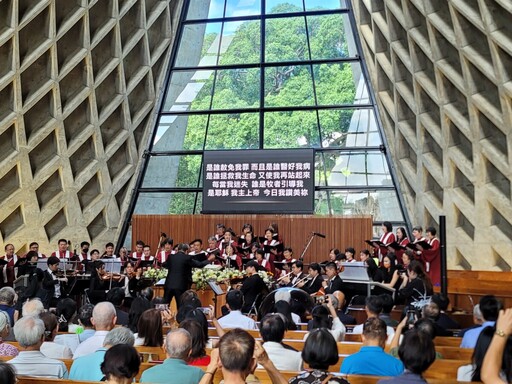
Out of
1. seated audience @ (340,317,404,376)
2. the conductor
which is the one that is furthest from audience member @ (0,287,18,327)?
seated audience @ (340,317,404,376)

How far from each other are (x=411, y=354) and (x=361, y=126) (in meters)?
15.1

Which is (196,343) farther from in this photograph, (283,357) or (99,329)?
(99,329)

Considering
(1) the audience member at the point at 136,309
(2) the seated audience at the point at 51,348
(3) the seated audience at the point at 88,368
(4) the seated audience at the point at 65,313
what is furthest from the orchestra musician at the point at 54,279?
(3) the seated audience at the point at 88,368

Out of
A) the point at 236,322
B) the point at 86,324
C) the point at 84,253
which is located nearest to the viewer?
the point at 86,324

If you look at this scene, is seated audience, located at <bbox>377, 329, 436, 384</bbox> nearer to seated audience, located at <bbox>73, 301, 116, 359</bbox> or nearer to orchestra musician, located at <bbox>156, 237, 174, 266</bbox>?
seated audience, located at <bbox>73, 301, 116, 359</bbox>

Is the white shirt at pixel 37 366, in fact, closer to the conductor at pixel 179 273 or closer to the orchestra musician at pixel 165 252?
the conductor at pixel 179 273

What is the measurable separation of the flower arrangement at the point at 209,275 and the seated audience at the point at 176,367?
8.22 meters

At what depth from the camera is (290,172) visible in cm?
1798

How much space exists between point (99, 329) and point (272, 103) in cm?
1401

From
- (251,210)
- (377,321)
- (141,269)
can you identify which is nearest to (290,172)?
(251,210)

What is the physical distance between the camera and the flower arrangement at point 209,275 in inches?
508

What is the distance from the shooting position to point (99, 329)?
5871mm

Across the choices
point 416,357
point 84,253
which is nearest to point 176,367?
point 416,357

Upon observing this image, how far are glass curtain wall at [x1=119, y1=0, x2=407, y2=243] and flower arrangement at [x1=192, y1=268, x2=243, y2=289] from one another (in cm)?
550
